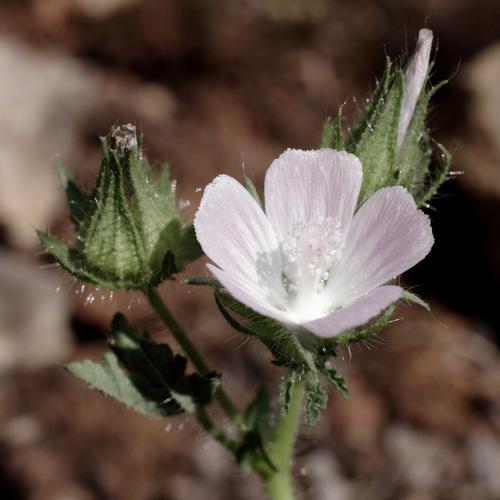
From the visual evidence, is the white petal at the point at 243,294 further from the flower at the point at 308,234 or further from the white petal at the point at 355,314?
the white petal at the point at 355,314

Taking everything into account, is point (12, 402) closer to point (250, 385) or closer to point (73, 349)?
point (73, 349)

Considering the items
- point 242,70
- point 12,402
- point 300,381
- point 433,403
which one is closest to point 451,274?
point 433,403

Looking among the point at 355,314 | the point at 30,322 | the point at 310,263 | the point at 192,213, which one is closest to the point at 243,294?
the point at 355,314

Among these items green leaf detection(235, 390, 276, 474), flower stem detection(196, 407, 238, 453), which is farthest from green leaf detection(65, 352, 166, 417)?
green leaf detection(235, 390, 276, 474)

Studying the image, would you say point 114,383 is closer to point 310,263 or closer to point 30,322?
point 310,263

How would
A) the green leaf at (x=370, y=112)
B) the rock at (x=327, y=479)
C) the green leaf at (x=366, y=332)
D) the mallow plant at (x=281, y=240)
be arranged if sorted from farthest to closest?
the rock at (x=327, y=479) < the green leaf at (x=370, y=112) < the mallow plant at (x=281, y=240) < the green leaf at (x=366, y=332)

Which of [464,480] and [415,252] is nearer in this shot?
[415,252]

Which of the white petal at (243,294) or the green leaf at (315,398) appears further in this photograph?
the green leaf at (315,398)

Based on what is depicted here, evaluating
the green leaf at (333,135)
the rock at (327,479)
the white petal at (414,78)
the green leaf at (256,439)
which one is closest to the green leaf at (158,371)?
the green leaf at (256,439)
